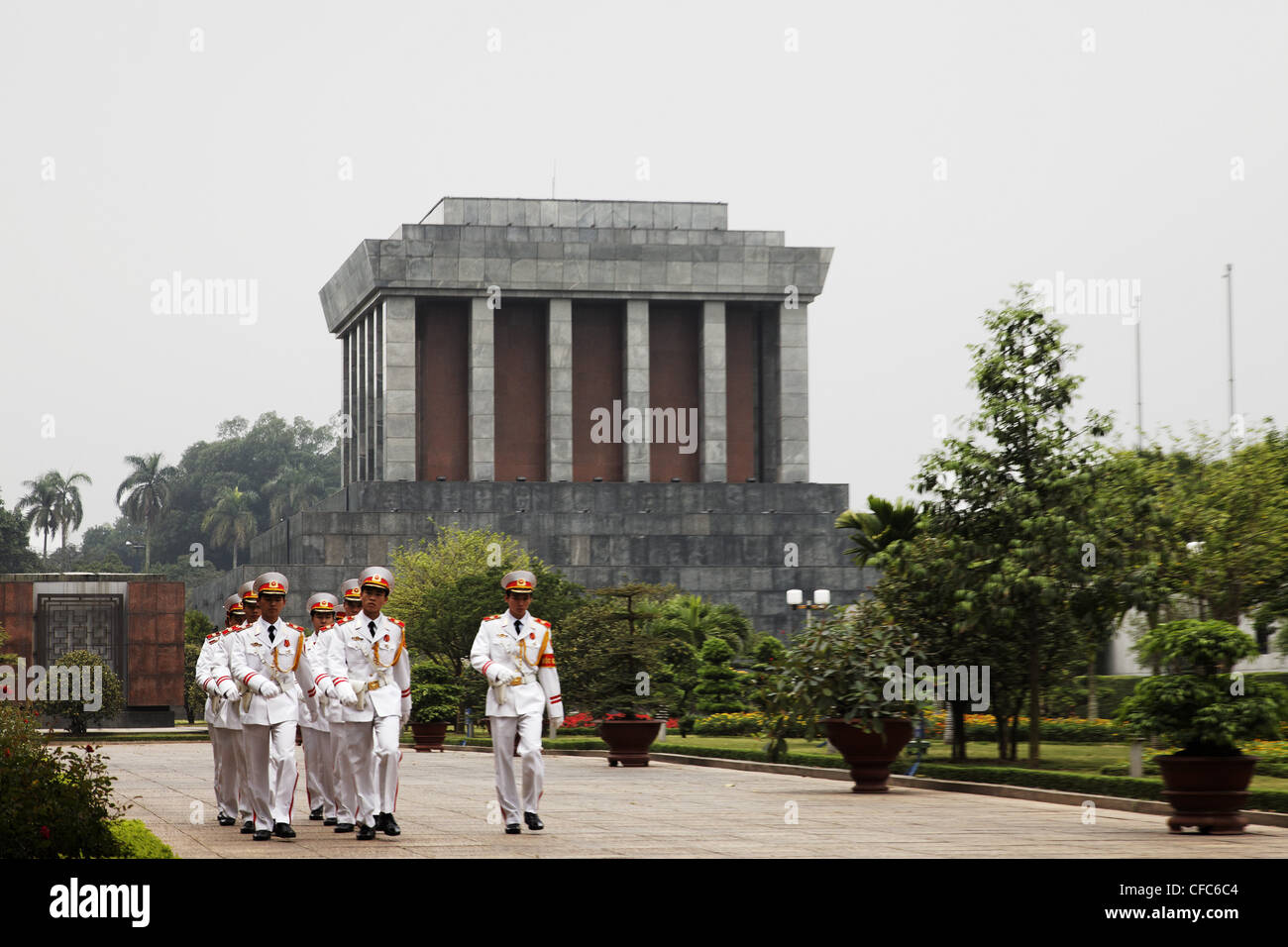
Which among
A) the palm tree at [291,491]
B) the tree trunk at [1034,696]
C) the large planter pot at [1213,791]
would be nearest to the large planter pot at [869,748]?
the tree trunk at [1034,696]

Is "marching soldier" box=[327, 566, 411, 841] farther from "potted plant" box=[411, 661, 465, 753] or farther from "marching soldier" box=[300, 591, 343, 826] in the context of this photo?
"potted plant" box=[411, 661, 465, 753]

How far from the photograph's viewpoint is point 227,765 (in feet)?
55.2

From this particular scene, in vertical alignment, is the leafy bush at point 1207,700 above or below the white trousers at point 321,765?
above

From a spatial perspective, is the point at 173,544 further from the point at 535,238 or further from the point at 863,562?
the point at 863,562

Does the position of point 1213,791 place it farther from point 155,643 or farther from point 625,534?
point 625,534

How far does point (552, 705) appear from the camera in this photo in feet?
53.1

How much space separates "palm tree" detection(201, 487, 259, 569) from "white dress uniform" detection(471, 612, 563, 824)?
4252 inches

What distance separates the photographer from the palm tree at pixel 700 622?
46781 mm

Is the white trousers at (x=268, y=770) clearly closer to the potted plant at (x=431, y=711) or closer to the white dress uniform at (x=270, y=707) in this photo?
the white dress uniform at (x=270, y=707)

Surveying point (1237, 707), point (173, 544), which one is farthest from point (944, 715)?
point (173, 544)

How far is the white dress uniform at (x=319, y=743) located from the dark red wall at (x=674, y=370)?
5418 centimetres

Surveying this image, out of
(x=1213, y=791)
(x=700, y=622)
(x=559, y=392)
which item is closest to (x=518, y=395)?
(x=559, y=392)

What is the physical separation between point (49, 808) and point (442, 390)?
58433 millimetres
